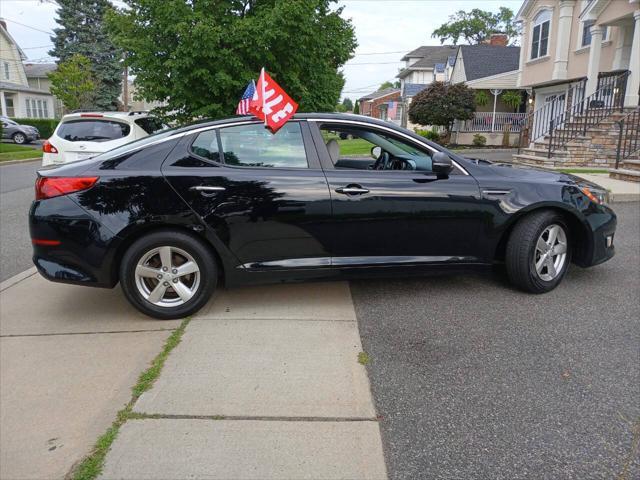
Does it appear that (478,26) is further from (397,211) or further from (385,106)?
(397,211)

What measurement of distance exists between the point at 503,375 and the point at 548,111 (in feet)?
65.5

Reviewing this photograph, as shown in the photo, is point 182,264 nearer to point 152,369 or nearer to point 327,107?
point 152,369

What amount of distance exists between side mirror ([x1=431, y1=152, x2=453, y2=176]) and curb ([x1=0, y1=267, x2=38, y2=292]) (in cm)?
422

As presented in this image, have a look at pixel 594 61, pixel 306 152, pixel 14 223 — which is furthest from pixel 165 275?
pixel 594 61

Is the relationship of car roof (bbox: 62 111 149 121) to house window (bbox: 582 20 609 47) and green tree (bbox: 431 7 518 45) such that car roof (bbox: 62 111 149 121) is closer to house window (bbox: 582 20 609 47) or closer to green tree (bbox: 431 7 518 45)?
house window (bbox: 582 20 609 47)

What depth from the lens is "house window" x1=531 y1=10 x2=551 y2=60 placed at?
72.6 feet

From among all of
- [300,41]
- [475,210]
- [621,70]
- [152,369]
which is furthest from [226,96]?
[621,70]

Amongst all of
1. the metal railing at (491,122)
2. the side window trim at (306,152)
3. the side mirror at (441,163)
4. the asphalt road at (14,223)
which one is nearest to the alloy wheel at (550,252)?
the side mirror at (441,163)

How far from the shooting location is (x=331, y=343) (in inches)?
146

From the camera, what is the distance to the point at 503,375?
3238 mm

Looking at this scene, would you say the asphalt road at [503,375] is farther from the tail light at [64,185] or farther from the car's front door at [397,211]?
the tail light at [64,185]

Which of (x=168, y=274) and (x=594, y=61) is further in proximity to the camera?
(x=594, y=61)

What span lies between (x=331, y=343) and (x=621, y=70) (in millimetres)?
16905

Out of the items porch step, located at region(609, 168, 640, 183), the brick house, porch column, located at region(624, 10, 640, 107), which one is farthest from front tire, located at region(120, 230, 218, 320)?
the brick house
